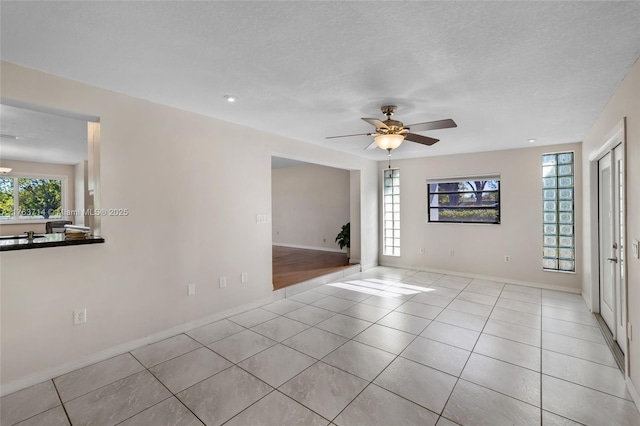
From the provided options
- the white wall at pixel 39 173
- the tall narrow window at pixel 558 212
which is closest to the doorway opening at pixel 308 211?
the tall narrow window at pixel 558 212

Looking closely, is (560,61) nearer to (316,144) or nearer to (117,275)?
(316,144)

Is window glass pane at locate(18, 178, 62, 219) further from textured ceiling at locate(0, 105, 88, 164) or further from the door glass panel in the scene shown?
the door glass panel

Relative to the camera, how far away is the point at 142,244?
301 centimetres

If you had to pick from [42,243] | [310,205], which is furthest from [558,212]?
[42,243]

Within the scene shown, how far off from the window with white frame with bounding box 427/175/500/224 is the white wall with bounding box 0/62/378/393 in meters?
3.75

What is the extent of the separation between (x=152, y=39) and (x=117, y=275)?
215 centimetres

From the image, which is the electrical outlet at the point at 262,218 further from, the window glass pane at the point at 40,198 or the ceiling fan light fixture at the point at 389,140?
the window glass pane at the point at 40,198

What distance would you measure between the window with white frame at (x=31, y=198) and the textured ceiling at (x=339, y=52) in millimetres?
6558

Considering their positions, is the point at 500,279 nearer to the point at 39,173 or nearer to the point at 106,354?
the point at 106,354

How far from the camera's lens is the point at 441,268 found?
246 inches

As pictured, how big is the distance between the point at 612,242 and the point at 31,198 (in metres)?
11.1

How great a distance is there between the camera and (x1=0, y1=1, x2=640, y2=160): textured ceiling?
65.4 inches

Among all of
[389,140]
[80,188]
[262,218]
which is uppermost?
[389,140]

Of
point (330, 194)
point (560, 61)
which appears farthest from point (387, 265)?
point (560, 61)
